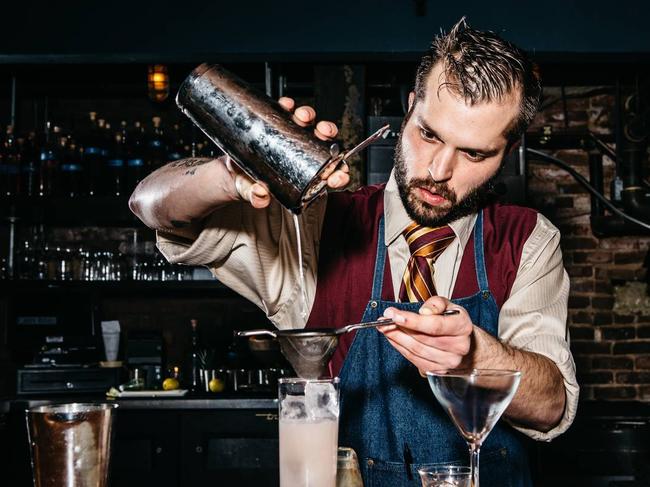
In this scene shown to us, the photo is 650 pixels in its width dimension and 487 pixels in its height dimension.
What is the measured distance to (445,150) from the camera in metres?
1.69

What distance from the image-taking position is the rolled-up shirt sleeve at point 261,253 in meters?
1.68

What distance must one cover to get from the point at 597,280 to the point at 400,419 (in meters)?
2.92

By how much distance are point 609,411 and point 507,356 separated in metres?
2.59

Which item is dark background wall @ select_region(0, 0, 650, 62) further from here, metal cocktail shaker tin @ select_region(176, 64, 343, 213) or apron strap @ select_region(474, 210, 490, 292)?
metal cocktail shaker tin @ select_region(176, 64, 343, 213)

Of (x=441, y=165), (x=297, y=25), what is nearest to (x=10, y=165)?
(x=297, y=25)

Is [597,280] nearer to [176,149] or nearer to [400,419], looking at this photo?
[176,149]

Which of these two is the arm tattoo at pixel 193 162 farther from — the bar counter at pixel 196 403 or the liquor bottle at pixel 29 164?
the liquor bottle at pixel 29 164

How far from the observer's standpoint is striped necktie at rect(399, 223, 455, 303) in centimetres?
178

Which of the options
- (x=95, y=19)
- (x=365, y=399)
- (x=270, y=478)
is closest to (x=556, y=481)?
(x=270, y=478)

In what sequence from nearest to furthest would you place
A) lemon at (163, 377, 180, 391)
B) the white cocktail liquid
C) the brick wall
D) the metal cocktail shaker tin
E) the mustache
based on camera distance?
the white cocktail liquid → the metal cocktail shaker tin → the mustache → lemon at (163, 377, 180, 391) → the brick wall

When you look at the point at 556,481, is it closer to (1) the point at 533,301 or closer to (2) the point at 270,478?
(2) the point at 270,478

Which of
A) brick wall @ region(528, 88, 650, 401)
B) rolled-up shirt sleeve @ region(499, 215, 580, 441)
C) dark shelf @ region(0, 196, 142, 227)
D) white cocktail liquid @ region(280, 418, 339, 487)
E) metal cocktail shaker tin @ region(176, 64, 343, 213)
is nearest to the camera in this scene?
white cocktail liquid @ region(280, 418, 339, 487)

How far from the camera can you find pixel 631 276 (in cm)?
432

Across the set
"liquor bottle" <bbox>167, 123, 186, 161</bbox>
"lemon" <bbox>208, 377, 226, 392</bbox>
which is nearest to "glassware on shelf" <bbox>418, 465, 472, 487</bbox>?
"lemon" <bbox>208, 377, 226, 392</bbox>
